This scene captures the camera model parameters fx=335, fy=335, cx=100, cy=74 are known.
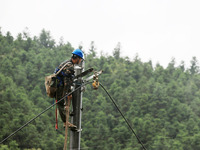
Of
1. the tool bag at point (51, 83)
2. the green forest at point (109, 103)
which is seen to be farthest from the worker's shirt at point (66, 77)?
the green forest at point (109, 103)

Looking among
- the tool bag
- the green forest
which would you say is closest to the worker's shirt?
the tool bag

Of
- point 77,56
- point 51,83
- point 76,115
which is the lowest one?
point 76,115

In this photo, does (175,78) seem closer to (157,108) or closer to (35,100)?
(157,108)

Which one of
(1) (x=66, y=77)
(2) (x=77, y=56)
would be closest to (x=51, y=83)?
(1) (x=66, y=77)

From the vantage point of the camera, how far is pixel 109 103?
65812 mm

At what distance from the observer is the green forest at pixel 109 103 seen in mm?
48625

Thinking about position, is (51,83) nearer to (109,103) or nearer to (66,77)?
(66,77)

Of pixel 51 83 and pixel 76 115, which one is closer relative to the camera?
pixel 76 115

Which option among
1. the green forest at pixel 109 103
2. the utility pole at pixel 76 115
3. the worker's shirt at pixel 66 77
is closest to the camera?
the utility pole at pixel 76 115

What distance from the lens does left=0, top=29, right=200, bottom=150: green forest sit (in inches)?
1914

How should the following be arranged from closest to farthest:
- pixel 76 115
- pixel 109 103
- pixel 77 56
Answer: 1. pixel 76 115
2. pixel 77 56
3. pixel 109 103

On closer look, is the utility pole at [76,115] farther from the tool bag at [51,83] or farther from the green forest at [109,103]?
the green forest at [109,103]

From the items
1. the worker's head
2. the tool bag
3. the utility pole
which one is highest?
the worker's head

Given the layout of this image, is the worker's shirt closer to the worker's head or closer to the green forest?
the worker's head
